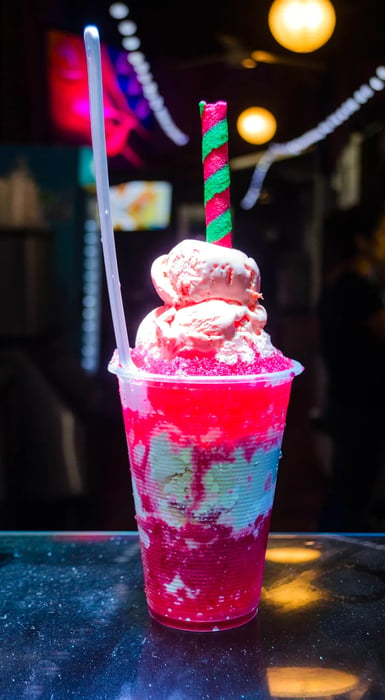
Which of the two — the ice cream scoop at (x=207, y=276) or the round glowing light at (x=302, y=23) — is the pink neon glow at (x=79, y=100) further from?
the ice cream scoop at (x=207, y=276)

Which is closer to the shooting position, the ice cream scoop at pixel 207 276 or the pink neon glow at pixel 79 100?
the ice cream scoop at pixel 207 276

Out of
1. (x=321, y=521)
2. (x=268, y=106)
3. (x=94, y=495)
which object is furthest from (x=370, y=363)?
(x=94, y=495)

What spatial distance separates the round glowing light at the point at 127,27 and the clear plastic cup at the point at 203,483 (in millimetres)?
1594

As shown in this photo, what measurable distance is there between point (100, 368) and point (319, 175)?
1102 millimetres

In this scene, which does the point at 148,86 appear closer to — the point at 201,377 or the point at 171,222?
the point at 171,222

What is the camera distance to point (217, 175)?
993 mm

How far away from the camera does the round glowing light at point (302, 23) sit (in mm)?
2047

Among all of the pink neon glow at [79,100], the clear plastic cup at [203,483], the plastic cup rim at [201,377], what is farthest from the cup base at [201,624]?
the pink neon glow at [79,100]

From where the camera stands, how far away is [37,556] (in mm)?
1139

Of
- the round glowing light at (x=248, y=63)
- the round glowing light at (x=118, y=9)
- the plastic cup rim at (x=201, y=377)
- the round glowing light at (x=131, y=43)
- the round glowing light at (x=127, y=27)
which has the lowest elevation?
the plastic cup rim at (x=201, y=377)

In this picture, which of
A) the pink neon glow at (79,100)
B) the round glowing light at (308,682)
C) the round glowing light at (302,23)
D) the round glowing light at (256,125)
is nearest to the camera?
the round glowing light at (308,682)

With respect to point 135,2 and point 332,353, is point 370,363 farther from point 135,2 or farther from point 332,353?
point 135,2

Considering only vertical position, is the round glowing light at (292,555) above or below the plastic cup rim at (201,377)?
below

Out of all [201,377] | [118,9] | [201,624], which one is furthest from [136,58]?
[201,624]
